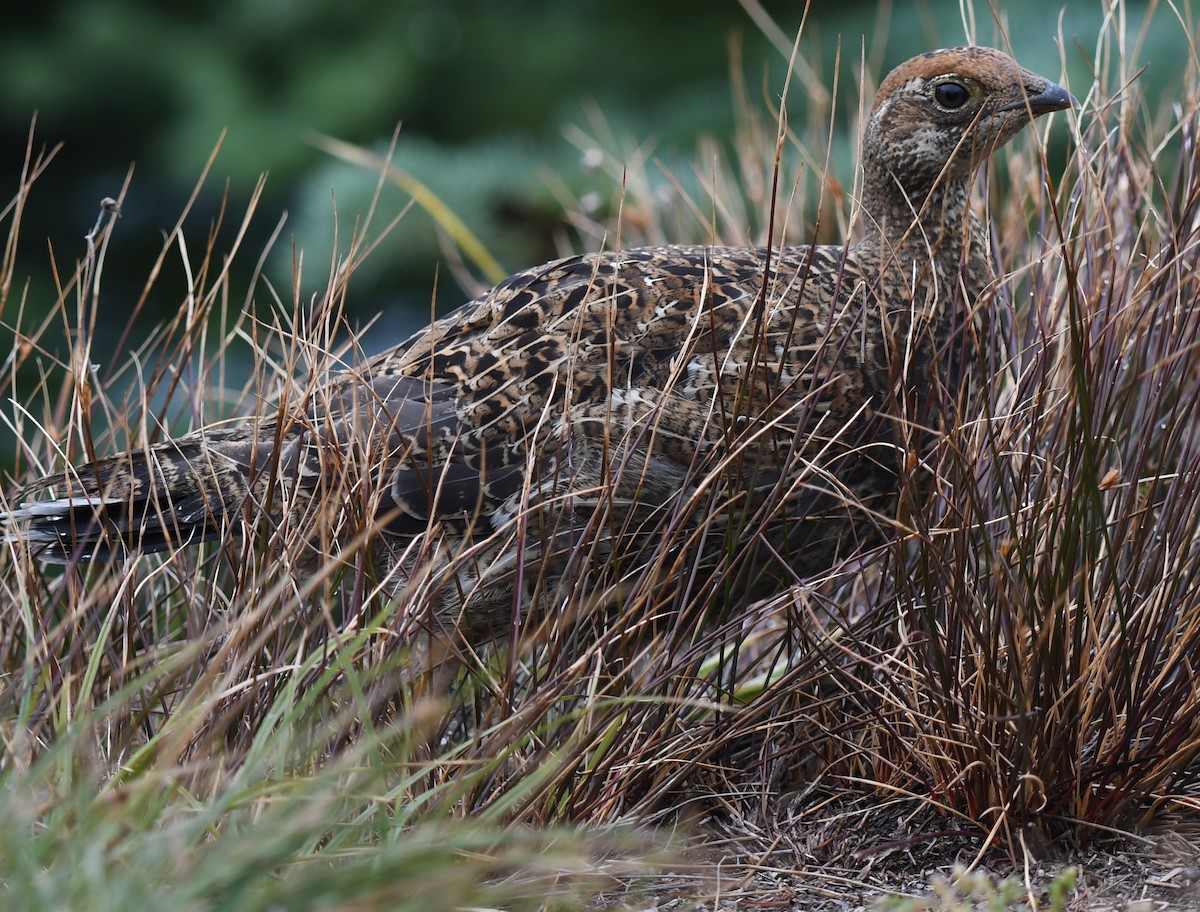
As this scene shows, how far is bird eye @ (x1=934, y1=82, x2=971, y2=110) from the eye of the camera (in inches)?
87.6

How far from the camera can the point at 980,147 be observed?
224 centimetres

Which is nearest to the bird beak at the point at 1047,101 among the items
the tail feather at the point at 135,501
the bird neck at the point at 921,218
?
the bird neck at the point at 921,218

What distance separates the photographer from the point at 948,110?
223cm

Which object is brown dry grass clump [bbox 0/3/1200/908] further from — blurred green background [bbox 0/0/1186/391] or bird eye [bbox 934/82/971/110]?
blurred green background [bbox 0/0/1186/391]

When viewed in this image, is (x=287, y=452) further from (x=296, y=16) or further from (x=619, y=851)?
(x=296, y=16)

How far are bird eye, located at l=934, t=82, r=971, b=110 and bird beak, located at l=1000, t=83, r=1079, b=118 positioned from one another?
73mm

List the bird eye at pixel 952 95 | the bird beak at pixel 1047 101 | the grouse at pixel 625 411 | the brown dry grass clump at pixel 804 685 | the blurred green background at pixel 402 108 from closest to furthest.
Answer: the brown dry grass clump at pixel 804 685 < the grouse at pixel 625 411 < the bird beak at pixel 1047 101 < the bird eye at pixel 952 95 < the blurred green background at pixel 402 108

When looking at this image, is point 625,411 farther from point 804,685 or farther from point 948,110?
point 948,110

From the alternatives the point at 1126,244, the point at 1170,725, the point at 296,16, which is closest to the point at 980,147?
the point at 1126,244

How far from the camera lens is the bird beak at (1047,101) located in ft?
6.95

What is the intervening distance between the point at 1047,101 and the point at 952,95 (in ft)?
0.54

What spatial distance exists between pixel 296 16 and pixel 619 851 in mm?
4713

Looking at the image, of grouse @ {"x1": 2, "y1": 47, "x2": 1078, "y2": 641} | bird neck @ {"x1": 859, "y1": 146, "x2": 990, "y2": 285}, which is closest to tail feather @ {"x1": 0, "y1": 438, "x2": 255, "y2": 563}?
grouse @ {"x1": 2, "y1": 47, "x2": 1078, "y2": 641}

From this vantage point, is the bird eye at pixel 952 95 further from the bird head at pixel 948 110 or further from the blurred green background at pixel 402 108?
the blurred green background at pixel 402 108
